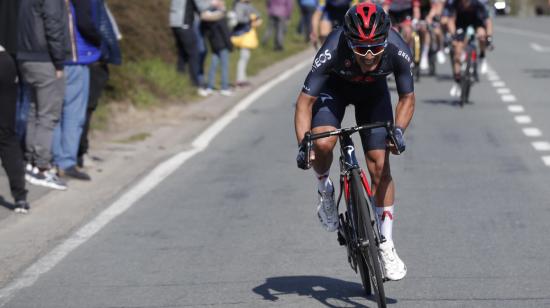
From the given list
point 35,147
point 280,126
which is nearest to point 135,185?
point 35,147

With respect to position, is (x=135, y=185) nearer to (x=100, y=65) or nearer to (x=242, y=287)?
(x=100, y=65)

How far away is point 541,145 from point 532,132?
4.44 feet

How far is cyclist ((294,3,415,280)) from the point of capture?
7238mm

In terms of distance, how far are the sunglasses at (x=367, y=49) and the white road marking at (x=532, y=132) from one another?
9.78m

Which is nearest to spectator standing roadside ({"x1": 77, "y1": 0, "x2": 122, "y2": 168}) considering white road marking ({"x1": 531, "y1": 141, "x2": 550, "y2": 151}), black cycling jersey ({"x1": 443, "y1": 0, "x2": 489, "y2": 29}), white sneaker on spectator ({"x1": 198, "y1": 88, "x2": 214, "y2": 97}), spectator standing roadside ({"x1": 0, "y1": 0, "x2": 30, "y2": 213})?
spectator standing roadside ({"x1": 0, "y1": 0, "x2": 30, "y2": 213})

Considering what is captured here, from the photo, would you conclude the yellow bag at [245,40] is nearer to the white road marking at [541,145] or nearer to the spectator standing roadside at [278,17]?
the white road marking at [541,145]

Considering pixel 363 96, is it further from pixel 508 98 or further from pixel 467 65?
pixel 508 98

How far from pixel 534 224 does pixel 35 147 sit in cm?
457

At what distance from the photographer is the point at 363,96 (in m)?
7.88

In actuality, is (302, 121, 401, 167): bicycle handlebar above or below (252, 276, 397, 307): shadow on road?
above

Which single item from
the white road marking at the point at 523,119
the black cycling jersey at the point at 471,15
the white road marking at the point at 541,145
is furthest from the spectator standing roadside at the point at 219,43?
the white road marking at the point at 541,145

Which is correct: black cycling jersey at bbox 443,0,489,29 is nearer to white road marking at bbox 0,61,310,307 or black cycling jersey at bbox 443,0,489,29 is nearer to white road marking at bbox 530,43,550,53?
white road marking at bbox 0,61,310,307

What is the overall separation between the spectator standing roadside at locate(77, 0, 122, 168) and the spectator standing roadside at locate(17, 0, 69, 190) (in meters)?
1.04

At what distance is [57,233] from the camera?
10289 millimetres
